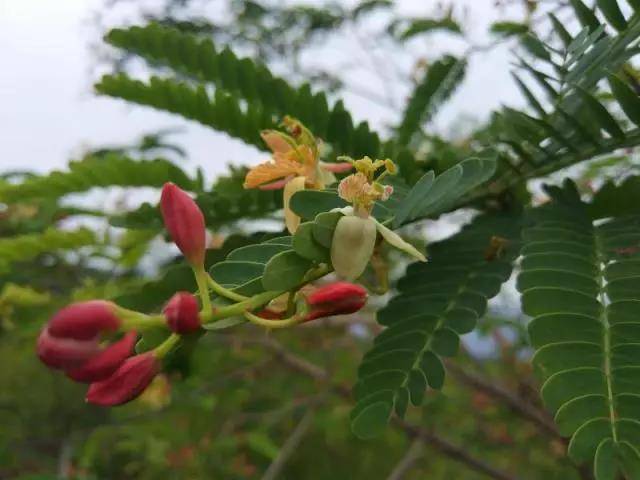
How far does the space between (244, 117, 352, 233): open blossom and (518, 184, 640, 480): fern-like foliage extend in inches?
7.4

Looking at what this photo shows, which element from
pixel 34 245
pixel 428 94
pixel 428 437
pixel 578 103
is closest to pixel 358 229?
pixel 578 103

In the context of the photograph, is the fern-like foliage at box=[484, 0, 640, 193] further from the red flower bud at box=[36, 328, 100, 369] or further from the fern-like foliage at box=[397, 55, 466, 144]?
the red flower bud at box=[36, 328, 100, 369]

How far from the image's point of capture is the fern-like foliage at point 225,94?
868 mm

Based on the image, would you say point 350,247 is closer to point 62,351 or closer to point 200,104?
point 62,351

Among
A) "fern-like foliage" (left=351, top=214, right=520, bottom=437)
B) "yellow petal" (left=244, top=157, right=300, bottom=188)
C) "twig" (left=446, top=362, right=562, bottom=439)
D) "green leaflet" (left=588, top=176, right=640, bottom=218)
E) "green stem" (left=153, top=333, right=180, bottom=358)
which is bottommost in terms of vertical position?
"twig" (left=446, top=362, right=562, bottom=439)

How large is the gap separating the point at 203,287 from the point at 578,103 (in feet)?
1.48

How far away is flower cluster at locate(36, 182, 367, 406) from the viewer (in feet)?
1.37

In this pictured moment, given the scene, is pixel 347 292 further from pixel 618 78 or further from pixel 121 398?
pixel 618 78

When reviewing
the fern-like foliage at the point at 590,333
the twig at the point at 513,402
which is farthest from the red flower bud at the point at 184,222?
the twig at the point at 513,402

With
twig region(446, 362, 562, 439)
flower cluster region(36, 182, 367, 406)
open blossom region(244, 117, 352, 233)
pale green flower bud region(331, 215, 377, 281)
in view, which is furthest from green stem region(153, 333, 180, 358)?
twig region(446, 362, 562, 439)

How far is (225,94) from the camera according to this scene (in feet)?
2.89

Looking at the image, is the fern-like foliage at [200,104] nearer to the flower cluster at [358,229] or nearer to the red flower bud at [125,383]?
the flower cluster at [358,229]

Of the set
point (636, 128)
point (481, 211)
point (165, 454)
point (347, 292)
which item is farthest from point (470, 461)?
point (165, 454)

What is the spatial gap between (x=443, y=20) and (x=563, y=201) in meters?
0.66
